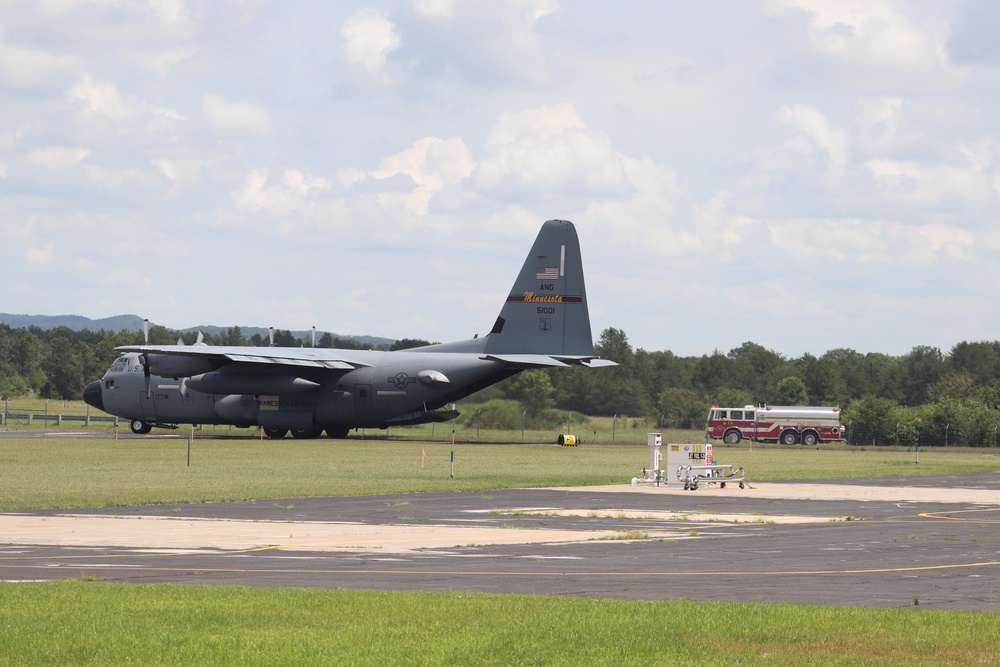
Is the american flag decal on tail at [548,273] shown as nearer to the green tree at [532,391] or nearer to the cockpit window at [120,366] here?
the green tree at [532,391]

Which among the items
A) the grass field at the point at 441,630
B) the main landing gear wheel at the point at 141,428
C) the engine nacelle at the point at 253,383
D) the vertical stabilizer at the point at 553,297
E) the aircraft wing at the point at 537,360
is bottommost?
the grass field at the point at 441,630

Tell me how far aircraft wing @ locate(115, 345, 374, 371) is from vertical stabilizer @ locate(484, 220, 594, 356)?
9.06m

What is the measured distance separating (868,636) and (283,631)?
574 cm

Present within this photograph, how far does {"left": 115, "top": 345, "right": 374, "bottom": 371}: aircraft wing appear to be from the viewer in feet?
222

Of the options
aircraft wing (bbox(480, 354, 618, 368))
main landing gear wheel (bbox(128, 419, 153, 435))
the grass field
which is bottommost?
the grass field

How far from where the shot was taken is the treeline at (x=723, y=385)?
279 feet

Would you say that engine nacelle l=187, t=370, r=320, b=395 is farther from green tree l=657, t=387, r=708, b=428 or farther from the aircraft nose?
green tree l=657, t=387, r=708, b=428

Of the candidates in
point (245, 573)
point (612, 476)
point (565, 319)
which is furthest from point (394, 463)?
point (245, 573)

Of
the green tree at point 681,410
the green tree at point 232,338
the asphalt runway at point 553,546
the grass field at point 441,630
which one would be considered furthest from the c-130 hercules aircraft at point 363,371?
the grass field at point 441,630

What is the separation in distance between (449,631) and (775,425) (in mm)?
76430

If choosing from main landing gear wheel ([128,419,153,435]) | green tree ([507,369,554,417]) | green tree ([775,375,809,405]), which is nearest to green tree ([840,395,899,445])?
green tree ([507,369,554,417])

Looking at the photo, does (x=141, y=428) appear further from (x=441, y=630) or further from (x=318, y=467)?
(x=441, y=630)

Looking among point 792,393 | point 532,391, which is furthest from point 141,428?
point 792,393

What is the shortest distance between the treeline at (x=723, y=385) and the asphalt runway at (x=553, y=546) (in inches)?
1862
